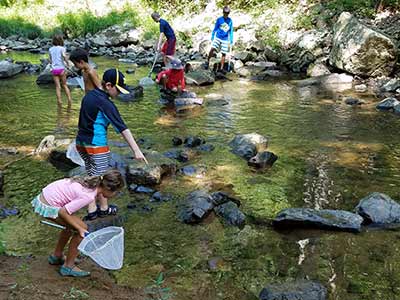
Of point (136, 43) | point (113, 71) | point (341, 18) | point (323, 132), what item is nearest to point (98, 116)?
point (113, 71)

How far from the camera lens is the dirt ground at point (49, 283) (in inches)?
149

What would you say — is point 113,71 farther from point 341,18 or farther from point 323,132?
point 341,18

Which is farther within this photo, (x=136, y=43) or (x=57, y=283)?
(x=136, y=43)

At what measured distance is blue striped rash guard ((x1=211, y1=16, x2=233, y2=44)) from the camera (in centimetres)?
1427

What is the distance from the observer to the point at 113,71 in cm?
489

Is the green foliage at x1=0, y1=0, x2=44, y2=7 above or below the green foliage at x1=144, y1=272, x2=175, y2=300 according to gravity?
above

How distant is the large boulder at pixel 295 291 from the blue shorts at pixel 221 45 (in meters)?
11.1

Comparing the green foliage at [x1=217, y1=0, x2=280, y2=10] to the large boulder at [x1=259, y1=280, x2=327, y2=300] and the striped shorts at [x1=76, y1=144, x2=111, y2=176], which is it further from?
the large boulder at [x1=259, y1=280, x2=327, y2=300]

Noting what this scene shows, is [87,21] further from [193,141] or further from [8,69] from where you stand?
[193,141]

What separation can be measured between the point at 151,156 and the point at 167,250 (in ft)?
7.50

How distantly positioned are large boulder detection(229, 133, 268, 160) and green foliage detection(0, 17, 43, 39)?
59.4ft

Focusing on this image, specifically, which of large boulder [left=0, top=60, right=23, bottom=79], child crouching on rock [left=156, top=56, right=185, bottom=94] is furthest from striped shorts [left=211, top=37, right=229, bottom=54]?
large boulder [left=0, top=60, right=23, bottom=79]

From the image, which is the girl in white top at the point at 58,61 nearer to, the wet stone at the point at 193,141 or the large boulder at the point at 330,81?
the wet stone at the point at 193,141

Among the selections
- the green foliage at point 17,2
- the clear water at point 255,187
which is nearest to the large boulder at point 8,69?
the clear water at point 255,187
